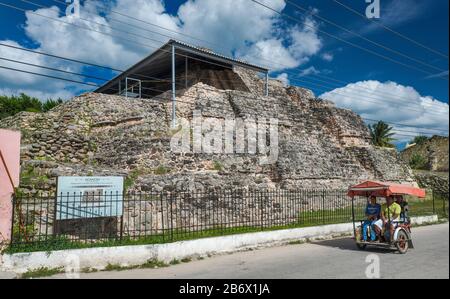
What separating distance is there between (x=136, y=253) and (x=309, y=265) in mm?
4007

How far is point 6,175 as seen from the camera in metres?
8.98

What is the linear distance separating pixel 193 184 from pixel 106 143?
526 centimetres

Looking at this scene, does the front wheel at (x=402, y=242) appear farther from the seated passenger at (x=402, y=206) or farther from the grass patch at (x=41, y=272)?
the grass patch at (x=41, y=272)

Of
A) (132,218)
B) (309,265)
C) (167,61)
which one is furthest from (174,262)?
(167,61)

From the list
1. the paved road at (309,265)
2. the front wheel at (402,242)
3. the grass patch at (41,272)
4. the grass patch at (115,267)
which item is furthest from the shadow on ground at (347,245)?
the grass patch at (41,272)

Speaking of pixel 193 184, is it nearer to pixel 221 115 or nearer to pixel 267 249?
pixel 267 249

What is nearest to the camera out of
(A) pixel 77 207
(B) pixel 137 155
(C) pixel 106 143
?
(A) pixel 77 207

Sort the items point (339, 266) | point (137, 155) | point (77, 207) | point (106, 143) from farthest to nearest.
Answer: point (106, 143) → point (137, 155) → point (77, 207) → point (339, 266)

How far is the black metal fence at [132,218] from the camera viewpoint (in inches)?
361

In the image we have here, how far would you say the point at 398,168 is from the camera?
27828mm

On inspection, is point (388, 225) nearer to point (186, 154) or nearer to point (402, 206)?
point (402, 206)

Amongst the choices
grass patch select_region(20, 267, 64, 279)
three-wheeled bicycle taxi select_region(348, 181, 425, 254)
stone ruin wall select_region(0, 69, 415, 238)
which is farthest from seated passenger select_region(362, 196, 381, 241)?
grass patch select_region(20, 267, 64, 279)

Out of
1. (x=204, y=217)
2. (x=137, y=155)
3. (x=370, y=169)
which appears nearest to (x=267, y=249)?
(x=204, y=217)

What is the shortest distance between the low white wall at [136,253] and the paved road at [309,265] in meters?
0.34
